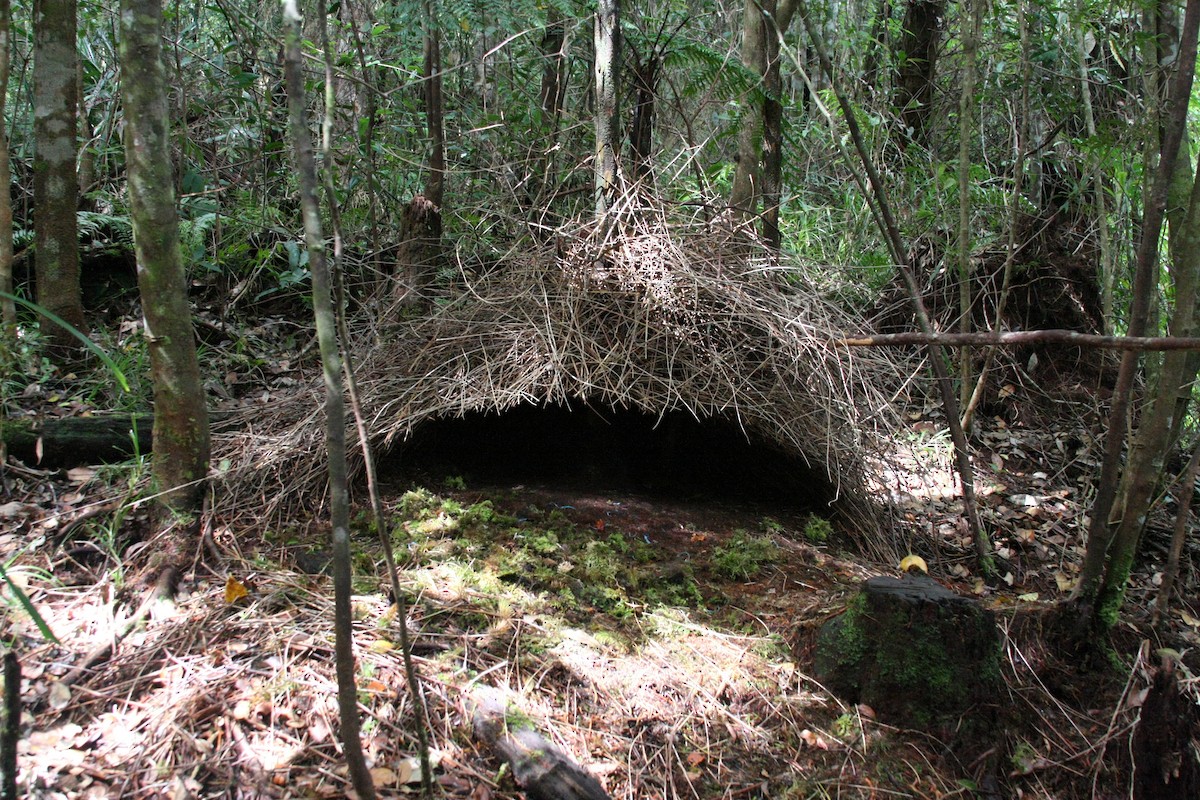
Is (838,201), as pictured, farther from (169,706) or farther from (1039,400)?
(169,706)

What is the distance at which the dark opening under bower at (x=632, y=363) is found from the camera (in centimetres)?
389

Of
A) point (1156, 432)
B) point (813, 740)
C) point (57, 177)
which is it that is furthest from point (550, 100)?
point (813, 740)

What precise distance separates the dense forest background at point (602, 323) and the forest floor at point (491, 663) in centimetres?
3

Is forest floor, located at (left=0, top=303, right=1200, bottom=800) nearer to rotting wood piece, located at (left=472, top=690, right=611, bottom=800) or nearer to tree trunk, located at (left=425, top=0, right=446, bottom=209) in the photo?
rotting wood piece, located at (left=472, top=690, right=611, bottom=800)

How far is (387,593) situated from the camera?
312cm

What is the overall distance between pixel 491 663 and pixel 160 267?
6.54ft

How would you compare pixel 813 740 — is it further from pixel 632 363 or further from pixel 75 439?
pixel 75 439

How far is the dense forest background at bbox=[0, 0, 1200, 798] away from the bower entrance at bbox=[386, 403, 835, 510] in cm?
3

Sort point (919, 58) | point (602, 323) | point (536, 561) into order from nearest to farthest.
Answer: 1. point (536, 561)
2. point (602, 323)
3. point (919, 58)

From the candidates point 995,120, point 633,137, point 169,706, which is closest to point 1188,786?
point 169,706

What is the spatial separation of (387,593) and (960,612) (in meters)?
2.17

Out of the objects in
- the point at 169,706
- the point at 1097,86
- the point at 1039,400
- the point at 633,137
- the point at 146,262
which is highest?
the point at 1097,86

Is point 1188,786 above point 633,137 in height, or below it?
below

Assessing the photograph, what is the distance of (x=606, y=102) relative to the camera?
427cm
